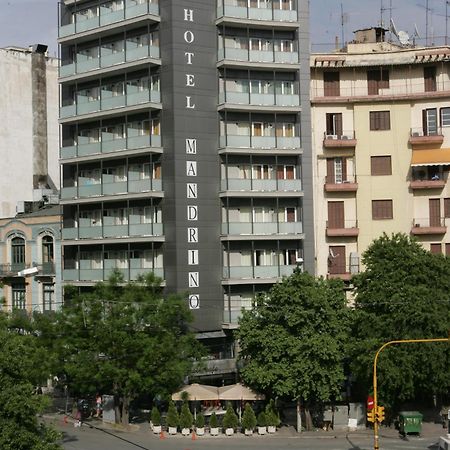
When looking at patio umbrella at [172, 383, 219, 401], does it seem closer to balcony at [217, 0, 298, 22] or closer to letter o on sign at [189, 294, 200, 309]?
letter o on sign at [189, 294, 200, 309]

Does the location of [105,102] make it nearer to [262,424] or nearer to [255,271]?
[255,271]

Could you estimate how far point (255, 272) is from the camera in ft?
206

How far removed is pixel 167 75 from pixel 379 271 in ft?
64.8

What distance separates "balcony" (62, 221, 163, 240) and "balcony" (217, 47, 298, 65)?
12.6 m

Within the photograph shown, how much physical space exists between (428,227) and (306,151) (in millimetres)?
10230

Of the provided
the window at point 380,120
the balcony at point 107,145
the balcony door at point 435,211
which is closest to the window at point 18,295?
the balcony at point 107,145

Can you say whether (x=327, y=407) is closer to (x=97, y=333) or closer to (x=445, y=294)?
(x=445, y=294)

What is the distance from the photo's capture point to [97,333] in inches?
2082

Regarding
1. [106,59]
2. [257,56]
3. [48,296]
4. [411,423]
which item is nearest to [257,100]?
[257,56]

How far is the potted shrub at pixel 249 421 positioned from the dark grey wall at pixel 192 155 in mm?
9483

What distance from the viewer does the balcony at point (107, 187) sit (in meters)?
62.2

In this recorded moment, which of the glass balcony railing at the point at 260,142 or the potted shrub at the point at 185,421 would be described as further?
the glass balcony railing at the point at 260,142

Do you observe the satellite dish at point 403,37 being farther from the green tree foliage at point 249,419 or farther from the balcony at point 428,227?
the green tree foliage at point 249,419

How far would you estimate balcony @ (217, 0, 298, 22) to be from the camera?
63.1 m
